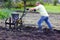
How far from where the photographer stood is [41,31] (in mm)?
12500

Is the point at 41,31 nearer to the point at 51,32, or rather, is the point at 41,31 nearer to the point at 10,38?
the point at 51,32

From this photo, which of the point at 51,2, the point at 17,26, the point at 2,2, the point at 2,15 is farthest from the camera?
the point at 51,2

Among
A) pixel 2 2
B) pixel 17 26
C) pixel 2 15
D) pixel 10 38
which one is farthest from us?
pixel 17 26

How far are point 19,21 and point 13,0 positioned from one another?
1.29 meters

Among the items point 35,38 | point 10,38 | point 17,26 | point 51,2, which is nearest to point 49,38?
point 35,38

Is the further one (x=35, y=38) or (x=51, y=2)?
(x=51, y=2)

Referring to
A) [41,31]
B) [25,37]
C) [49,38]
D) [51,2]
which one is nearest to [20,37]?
[25,37]

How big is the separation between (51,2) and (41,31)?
43.3 metres

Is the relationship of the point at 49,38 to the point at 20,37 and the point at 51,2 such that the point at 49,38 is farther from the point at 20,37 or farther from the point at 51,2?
the point at 51,2

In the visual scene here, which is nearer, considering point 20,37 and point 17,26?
point 20,37

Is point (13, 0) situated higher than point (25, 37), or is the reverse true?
point (13, 0)

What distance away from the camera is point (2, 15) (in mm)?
8195

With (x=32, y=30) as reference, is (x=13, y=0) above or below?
above

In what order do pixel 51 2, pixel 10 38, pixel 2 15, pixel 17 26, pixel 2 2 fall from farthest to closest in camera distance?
pixel 51 2, pixel 17 26, pixel 2 2, pixel 10 38, pixel 2 15
